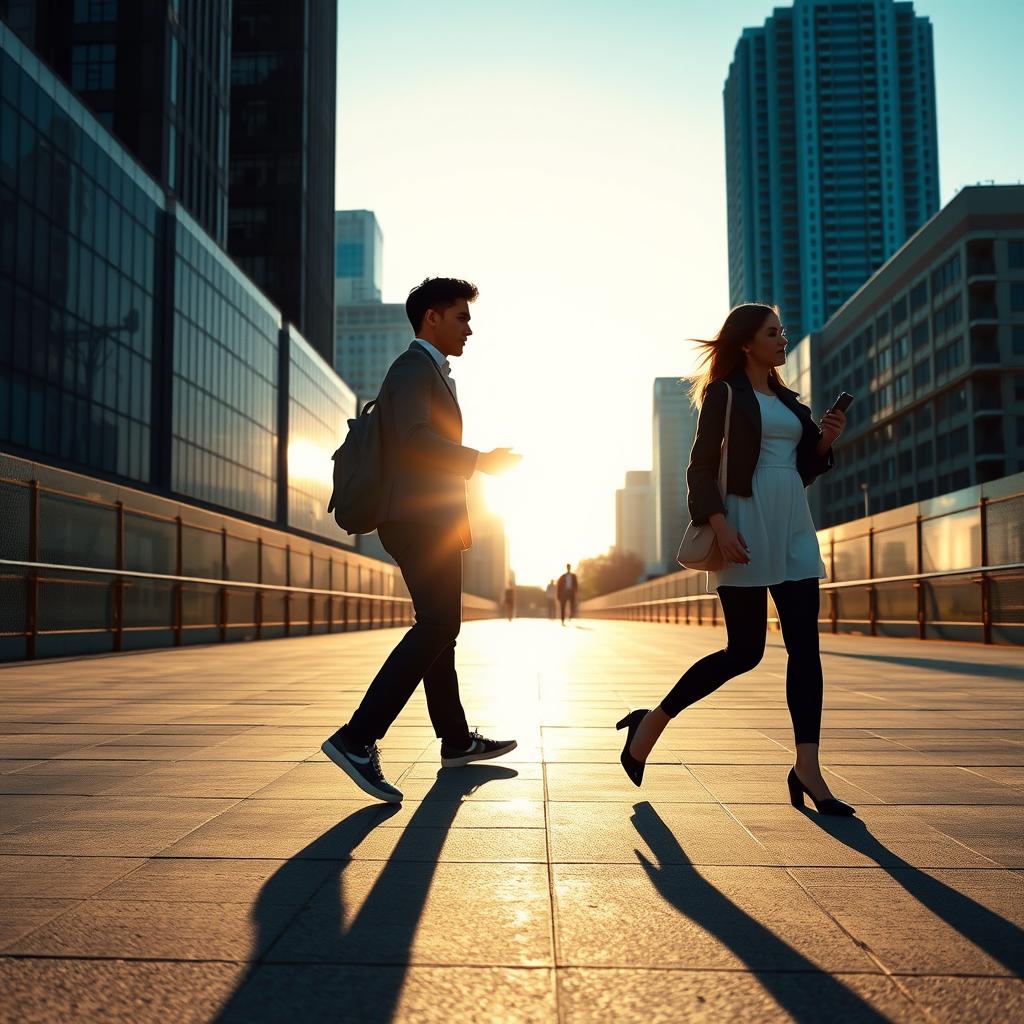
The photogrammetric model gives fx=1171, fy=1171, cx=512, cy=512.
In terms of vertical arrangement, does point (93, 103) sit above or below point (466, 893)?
above

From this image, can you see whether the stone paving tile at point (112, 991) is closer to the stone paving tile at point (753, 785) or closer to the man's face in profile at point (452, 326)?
the stone paving tile at point (753, 785)

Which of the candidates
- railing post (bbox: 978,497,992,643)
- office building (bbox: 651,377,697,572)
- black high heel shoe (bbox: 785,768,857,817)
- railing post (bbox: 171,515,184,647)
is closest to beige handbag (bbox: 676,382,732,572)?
black high heel shoe (bbox: 785,768,857,817)

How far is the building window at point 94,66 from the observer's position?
4453cm

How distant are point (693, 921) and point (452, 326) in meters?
2.45

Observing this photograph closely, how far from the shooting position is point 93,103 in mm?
44875

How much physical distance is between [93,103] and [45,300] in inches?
665

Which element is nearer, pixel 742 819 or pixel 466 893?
pixel 466 893

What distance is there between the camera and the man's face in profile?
415cm

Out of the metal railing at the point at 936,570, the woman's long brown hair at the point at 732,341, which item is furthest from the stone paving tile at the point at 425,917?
the metal railing at the point at 936,570

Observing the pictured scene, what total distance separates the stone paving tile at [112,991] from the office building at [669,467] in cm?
14907

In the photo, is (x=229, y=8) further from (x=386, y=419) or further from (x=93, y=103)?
(x=386, y=419)

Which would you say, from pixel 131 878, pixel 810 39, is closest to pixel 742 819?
pixel 131 878

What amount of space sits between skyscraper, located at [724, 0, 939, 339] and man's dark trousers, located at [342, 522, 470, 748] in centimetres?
→ 12975

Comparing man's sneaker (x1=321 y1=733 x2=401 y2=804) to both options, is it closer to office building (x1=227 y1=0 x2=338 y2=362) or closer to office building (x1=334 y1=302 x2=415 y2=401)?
office building (x1=227 y1=0 x2=338 y2=362)
